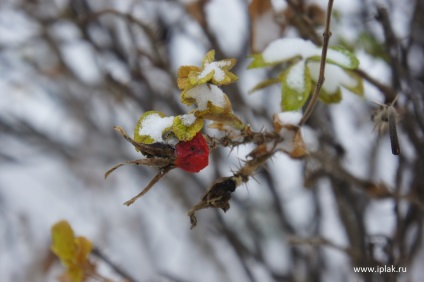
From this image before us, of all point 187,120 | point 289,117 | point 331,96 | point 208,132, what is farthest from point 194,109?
point 208,132

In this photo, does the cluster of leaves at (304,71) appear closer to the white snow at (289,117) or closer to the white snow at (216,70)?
the white snow at (289,117)

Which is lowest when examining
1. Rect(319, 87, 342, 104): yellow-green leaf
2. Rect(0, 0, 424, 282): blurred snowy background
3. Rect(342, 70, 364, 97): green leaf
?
Rect(319, 87, 342, 104): yellow-green leaf

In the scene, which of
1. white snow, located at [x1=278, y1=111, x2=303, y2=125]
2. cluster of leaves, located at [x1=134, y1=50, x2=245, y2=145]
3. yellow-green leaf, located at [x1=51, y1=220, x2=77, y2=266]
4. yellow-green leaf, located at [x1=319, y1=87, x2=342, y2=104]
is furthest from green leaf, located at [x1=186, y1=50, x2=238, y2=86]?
yellow-green leaf, located at [x1=51, y1=220, x2=77, y2=266]

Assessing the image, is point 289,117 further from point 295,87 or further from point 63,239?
point 63,239

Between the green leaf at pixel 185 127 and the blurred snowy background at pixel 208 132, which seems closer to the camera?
the green leaf at pixel 185 127

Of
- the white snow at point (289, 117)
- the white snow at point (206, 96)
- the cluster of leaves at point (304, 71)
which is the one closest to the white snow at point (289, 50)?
the cluster of leaves at point (304, 71)

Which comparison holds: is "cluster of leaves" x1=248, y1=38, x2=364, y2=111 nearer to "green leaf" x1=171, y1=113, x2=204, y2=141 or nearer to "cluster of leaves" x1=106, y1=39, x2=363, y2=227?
"cluster of leaves" x1=106, y1=39, x2=363, y2=227
